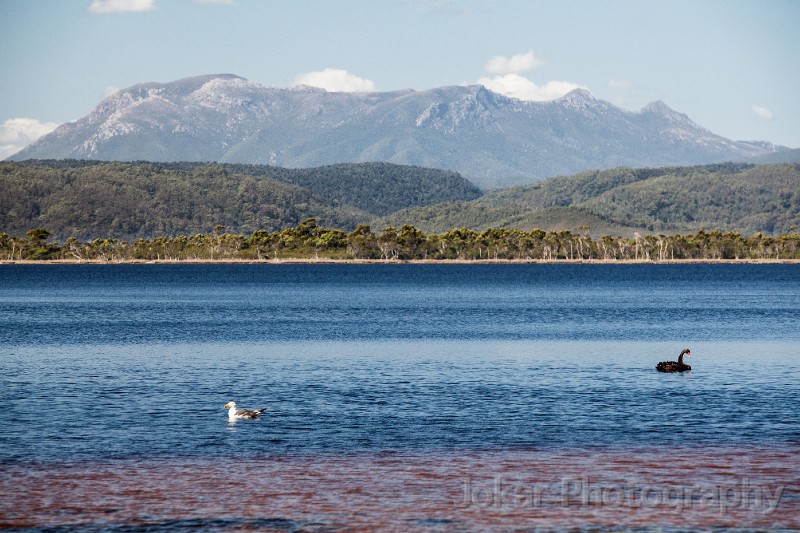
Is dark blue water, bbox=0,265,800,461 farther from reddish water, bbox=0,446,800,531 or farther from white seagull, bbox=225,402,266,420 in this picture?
reddish water, bbox=0,446,800,531

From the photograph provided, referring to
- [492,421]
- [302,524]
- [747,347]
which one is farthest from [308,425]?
[747,347]

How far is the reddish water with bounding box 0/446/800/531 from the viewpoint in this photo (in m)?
23.4

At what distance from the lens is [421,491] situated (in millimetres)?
25875

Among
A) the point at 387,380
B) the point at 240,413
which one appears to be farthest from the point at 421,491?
the point at 387,380

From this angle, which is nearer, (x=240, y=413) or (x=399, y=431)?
(x=399, y=431)

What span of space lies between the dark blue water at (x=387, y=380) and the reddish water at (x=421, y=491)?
5.76ft

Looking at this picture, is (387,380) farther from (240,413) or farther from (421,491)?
(421,491)

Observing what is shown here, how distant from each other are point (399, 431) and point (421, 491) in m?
7.93

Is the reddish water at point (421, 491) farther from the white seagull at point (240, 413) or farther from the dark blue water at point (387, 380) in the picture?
the white seagull at point (240, 413)

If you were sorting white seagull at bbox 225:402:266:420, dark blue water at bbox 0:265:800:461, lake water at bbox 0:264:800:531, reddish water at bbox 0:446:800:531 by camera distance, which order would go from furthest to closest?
white seagull at bbox 225:402:266:420 → dark blue water at bbox 0:265:800:461 → lake water at bbox 0:264:800:531 → reddish water at bbox 0:446:800:531

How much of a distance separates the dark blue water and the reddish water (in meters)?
1.75

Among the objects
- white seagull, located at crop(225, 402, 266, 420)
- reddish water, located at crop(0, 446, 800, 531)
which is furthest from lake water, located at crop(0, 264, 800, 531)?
white seagull, located at crop(225, 402, 266, 420)

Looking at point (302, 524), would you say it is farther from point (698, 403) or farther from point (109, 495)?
point (698, 403)

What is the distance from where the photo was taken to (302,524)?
23094 mm
